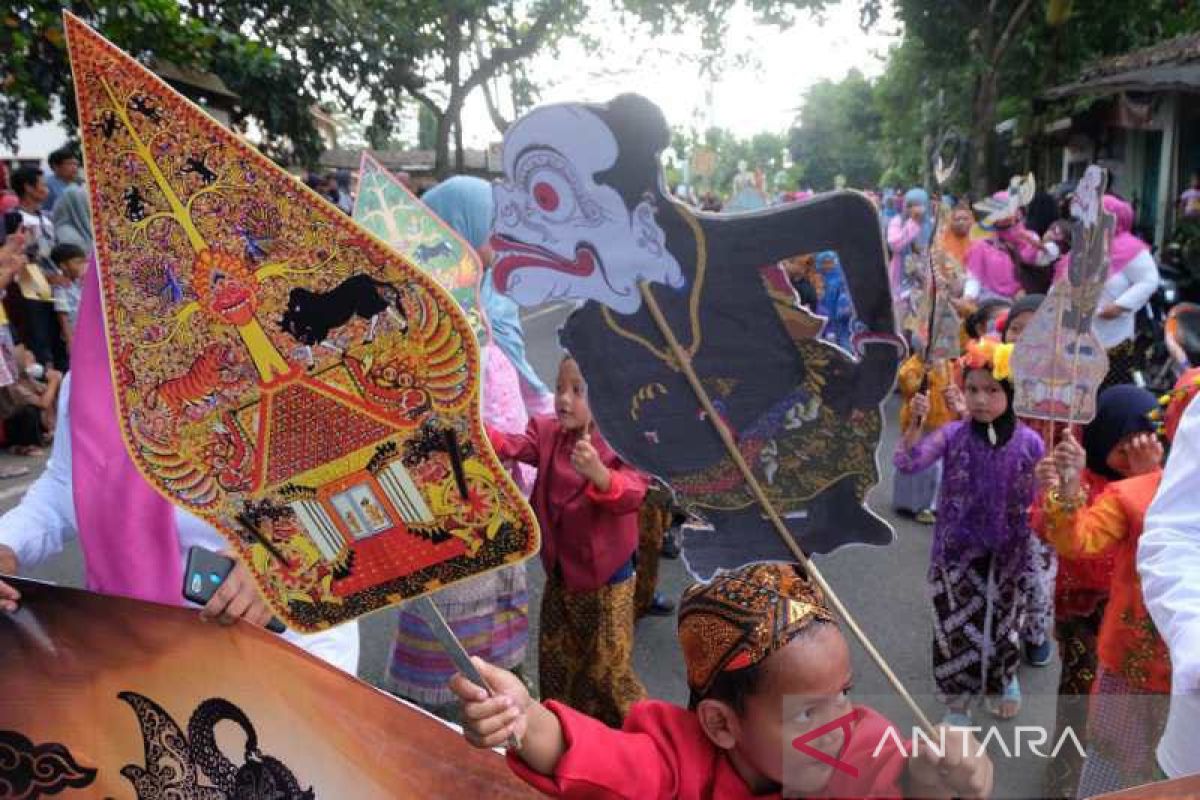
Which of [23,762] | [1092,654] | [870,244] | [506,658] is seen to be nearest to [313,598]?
[23,762]

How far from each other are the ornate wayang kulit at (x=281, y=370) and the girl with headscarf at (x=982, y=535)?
2.13 meters

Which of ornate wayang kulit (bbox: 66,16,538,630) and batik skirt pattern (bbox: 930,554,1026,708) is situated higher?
ornate wayang kulit (bbox: 66,16,538,630)

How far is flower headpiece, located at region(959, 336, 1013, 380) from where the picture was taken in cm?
304

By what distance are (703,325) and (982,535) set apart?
5.81 ft

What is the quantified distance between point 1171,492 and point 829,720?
2.62 ft

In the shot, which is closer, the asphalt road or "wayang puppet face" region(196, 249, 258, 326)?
"wayang puppet face" region(196, 249, 258, 326)

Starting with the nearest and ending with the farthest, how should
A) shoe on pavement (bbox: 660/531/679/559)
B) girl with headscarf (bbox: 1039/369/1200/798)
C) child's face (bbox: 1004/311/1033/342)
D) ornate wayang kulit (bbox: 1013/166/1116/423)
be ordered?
girl with headscarf (bbox: 1039/369/1200/798)
ornate wayang kulit (bbox: 1013/166/1116/423)
child's face (bbox: 1004/311/1033/342)
shoe on pavement (bbox: 660/531/679/559)

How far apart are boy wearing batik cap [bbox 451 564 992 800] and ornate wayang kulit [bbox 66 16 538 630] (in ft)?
0.79

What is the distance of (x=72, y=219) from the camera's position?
25.8ft

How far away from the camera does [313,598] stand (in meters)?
1.52

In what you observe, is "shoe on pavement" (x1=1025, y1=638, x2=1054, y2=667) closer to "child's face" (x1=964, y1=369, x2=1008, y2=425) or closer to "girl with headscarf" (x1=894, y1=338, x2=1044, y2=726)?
"girl with headscarf" (x1=894, y1=338, x2=1044, y2=726)

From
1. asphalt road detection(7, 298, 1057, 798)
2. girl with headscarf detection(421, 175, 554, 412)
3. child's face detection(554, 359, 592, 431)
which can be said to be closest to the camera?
child's face detection(554, 359, 592, 431)

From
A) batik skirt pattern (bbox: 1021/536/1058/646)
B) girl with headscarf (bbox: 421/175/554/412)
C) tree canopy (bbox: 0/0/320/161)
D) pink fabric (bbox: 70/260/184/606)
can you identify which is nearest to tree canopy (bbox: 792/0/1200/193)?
tree canopy (bbox: 0/0/320/161)

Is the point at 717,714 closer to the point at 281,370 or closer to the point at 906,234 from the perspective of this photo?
the point at 281,370
